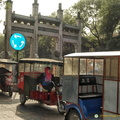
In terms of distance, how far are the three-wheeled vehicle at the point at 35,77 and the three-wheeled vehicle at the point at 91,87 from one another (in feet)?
6.74

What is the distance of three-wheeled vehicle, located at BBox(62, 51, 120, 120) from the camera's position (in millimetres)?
5200

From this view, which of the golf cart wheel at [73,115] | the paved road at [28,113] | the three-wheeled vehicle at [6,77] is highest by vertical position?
the three-wheeled vehicle at [6,77]

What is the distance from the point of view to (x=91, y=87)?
282 inches

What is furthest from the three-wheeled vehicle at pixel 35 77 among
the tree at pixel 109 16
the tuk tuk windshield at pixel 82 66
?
the tree at pixel 109 16

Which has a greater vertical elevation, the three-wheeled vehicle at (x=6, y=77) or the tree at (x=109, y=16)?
the tree at (x=109, y=16)

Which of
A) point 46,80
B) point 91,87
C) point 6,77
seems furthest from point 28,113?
point 6,77

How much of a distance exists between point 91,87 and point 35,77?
372 centimetres

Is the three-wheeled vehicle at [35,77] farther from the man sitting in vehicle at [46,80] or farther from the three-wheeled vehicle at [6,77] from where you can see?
the three-wheeled vehicle at [6,77]

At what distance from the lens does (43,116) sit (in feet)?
27.3

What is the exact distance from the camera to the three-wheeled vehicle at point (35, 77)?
9.29 meters

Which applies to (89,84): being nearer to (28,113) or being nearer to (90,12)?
(28,113)

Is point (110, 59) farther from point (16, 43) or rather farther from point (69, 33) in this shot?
point (69, 33)

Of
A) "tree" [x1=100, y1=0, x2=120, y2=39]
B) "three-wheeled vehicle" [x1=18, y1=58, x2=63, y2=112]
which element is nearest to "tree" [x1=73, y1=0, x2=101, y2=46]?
"tree" [x1=100, y1=0, x2=120, y2=39]

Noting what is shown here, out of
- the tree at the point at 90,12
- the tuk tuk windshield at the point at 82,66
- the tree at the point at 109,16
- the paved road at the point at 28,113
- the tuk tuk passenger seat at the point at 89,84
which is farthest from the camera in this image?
the tree at the point at 90,12
